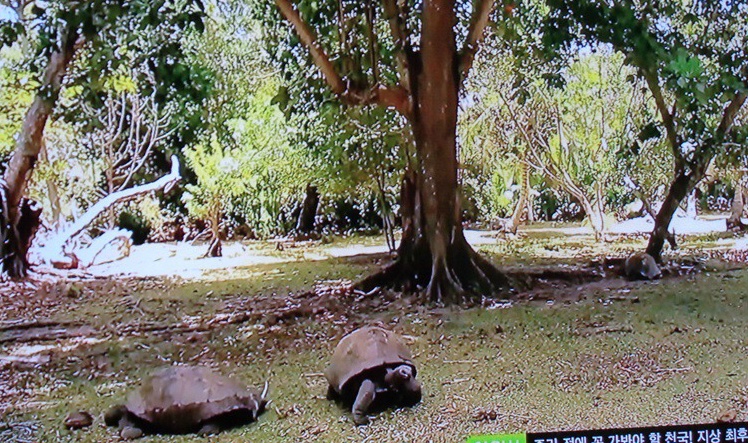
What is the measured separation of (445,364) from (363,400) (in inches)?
12.8

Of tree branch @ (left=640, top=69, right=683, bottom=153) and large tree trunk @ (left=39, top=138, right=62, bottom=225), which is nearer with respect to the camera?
large tree trunk @ (left=39, top=138, right=62, bottom=225)

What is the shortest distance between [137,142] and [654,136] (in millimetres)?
1697

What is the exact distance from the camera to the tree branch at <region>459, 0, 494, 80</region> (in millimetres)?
2535

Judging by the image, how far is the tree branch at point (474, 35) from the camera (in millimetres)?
2535

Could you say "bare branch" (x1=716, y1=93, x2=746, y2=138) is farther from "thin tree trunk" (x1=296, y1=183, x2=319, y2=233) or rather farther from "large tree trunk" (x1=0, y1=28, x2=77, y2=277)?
"large tree trunk" (x1=0, y1=28, x2=77, y2=277)

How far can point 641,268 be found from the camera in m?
2.63

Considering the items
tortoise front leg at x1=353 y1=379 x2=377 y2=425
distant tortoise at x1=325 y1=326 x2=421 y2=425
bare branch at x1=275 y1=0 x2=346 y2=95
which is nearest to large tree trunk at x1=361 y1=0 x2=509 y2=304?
bare branch at x1=275 y1=0 x2=346 y2=95

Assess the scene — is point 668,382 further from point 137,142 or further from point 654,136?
point 137,142

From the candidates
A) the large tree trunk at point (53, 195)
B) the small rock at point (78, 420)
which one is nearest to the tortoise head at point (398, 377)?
the small rock at point (78, 420)

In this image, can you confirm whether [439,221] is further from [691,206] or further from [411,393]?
[691,206]

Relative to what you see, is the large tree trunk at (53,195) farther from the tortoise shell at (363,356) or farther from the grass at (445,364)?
the tortoise shell at (363,356)

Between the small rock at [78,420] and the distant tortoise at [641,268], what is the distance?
173 cm

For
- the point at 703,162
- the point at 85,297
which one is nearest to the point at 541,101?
the point at 703,162

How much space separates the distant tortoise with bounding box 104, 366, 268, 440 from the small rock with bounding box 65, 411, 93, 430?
0.13 feet
